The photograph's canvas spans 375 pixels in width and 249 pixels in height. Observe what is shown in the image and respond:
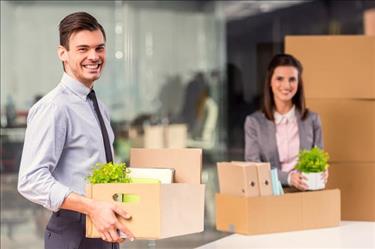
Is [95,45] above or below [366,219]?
above

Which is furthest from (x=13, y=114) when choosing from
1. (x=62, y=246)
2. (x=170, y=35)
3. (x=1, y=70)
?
(x=62, y=246)

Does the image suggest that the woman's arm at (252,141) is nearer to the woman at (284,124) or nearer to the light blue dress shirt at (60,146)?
the woman at (284,124)

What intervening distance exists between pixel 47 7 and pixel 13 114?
865mm

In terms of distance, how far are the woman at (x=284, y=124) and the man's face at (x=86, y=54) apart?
1771 mm

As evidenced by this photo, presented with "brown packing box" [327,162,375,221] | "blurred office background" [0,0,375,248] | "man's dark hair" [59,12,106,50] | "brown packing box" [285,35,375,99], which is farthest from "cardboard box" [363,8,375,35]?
"man's dark hair" [59,12,106,50]

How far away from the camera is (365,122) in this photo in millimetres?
4723

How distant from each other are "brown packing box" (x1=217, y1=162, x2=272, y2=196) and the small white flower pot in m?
0.23

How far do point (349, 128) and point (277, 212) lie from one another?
34.3 inches

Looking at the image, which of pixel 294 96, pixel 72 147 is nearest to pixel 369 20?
pixel 294 96

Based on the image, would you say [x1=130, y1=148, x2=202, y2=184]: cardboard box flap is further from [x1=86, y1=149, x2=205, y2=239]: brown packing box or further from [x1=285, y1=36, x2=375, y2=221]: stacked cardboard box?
[x1=285, y1=36, x2=375, y2=221]: stacked cardboard box

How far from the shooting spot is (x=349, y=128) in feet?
15.6

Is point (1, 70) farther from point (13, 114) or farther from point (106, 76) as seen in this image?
point (106, 76)

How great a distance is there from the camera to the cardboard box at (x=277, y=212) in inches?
158

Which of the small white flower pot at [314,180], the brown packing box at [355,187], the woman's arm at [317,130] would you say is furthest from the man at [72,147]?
the brown packing box at [355,187]
